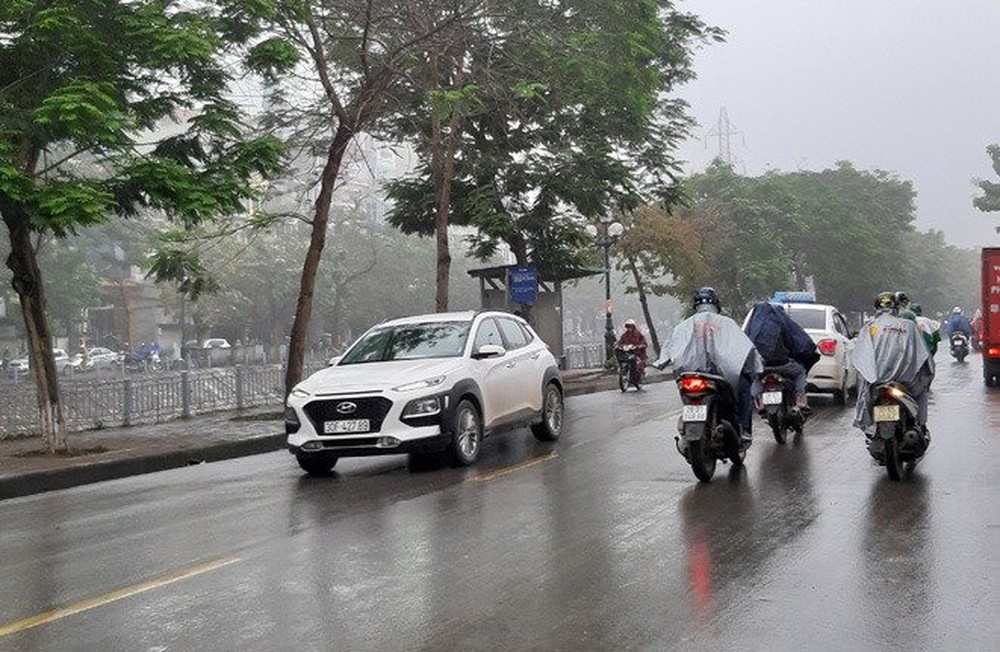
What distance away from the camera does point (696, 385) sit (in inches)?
443

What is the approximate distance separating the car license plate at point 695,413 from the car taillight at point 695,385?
144 mm

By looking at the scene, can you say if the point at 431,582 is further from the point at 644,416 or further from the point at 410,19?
the point at 410,19

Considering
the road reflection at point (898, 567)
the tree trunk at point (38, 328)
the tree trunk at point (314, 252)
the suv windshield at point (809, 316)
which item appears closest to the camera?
the road reflection at point (898, 567)

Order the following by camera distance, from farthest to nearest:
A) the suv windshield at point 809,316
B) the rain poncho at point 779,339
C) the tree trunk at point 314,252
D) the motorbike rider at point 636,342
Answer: the motorbike rider at point 636,342
the suv windshield at point 809,316
the tree trunk at point 314,252
the rain poncho at point 779,339

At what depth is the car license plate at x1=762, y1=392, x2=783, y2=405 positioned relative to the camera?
1452cm

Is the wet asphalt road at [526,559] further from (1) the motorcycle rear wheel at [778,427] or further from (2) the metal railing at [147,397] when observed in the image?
(2) the metal railing at [147,397]

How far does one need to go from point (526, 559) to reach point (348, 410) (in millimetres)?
5439

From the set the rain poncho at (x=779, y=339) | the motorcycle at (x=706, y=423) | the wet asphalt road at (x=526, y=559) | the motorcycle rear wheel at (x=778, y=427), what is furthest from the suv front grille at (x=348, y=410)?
the motorcycle rear wheel at (x=778, y=427)

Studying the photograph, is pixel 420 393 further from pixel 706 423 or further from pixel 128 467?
pixel 128 467

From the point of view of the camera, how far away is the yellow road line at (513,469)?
40.0ft

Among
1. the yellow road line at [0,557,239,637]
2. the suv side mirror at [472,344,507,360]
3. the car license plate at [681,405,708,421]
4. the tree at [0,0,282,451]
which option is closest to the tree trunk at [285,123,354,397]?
the tree at [0,0,282,451]

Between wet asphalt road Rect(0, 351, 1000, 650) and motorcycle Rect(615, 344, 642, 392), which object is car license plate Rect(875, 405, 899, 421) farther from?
motorcycle Rect(615, 344, 642, 392)

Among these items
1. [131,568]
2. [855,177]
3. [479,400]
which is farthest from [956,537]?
[855,177]

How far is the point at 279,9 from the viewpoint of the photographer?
1788cm
